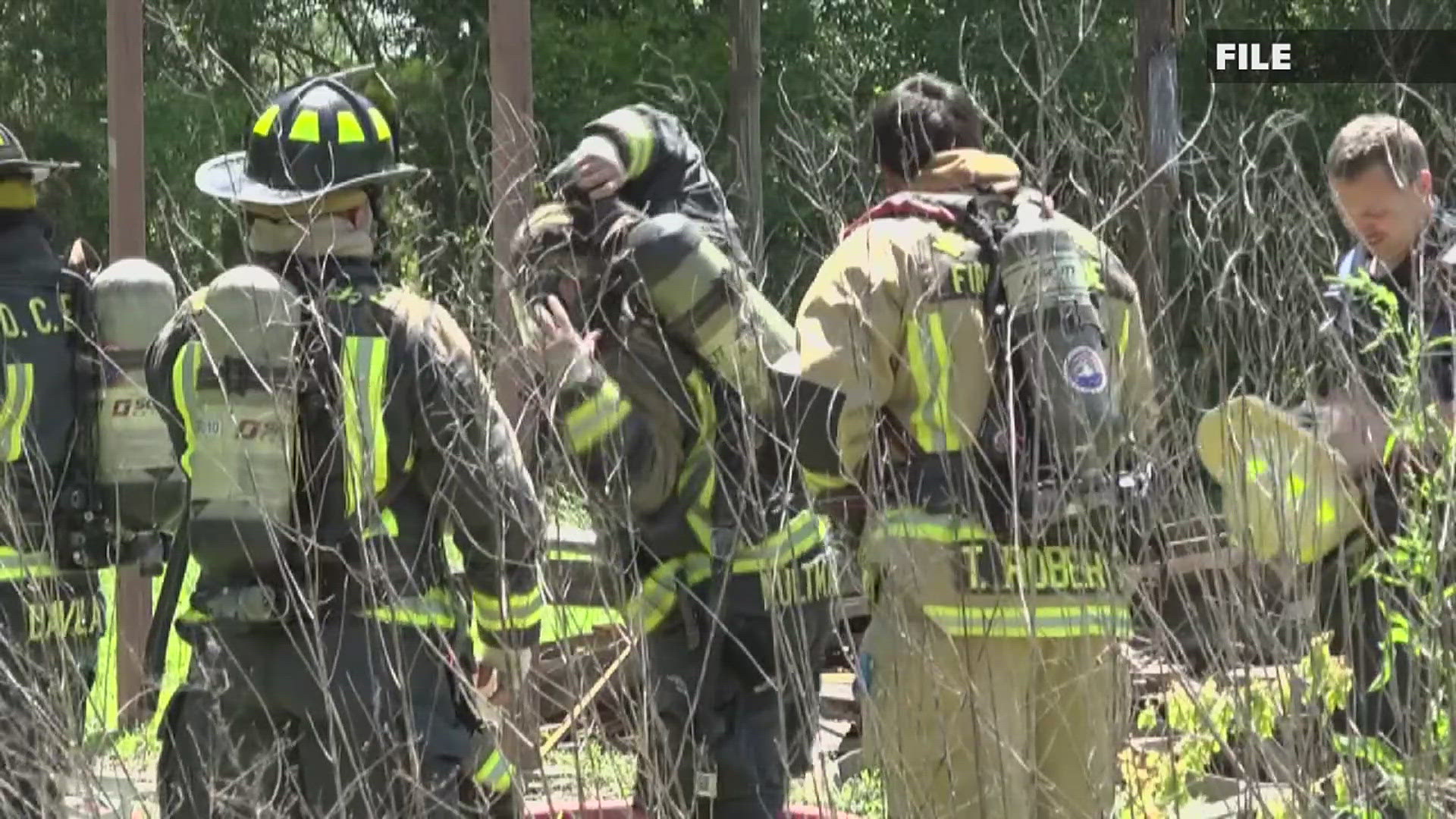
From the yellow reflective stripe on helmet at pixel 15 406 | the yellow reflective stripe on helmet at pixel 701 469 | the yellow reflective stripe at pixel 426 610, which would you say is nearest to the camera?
the yellow reflective stripe at pixel 426 610

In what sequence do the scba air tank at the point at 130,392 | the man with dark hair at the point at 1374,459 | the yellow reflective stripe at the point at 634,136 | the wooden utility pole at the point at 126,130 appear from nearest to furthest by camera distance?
the man with dark hair at the point at 1374,459
the yellow reflective stripe at the point at 634,136
the scba air tank at the point at 130,392
the wooden utility pole at the point at 126,130

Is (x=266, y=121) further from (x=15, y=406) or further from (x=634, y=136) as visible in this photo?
(x=15, y=406)

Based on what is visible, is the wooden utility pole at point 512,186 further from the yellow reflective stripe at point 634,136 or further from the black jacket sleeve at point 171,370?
the black jacket sleeve at point 171,370

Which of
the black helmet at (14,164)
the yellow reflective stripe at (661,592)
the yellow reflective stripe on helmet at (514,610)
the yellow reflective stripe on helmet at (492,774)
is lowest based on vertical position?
the yellow reflective stripe on helmet at (492,774)

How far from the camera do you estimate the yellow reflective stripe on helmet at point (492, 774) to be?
3.89 metres

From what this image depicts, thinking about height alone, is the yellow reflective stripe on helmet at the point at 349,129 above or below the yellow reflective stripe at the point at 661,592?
above

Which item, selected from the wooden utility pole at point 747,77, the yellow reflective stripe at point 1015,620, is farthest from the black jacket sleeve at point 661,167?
the wooden utility pole at point 747,77

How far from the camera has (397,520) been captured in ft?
12.8

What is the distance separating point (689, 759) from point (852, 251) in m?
1.06

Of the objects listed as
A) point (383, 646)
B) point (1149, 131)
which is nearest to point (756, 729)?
point (383, 646)

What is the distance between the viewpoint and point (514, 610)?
3799mm

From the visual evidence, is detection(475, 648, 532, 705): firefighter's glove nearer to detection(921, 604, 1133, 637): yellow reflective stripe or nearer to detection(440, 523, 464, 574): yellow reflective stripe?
detection(440, 523, 464, 574): yellow reflective stripe

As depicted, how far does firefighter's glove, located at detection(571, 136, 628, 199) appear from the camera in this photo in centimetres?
438

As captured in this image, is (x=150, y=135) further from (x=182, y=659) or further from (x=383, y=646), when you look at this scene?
(x=383, y=646)
